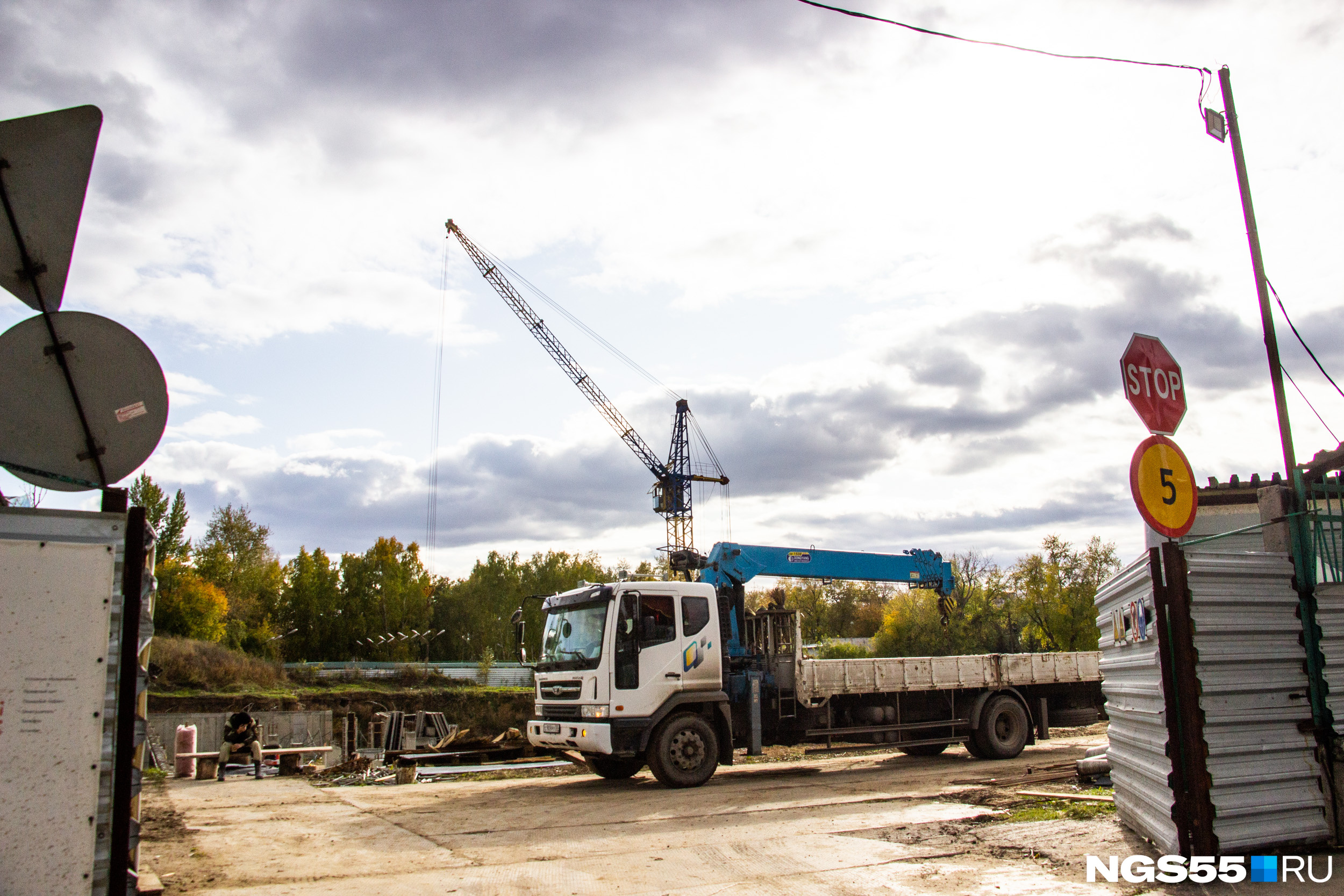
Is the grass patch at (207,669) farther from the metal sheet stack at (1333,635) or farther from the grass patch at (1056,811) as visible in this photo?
the metal sheet stack at (1333,635)

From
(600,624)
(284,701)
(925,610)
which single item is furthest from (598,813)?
(925,610)

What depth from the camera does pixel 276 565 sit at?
237ft

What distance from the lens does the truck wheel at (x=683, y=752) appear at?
12.4m

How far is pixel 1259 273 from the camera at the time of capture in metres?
9.97

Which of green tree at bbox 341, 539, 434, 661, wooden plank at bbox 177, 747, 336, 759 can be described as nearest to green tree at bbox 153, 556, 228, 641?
green tree at bbox 341, 539, 434, 661

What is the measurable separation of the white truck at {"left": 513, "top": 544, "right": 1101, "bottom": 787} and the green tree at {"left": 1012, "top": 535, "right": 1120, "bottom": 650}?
2820cm

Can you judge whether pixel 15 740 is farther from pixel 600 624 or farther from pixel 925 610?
pixel 925 610

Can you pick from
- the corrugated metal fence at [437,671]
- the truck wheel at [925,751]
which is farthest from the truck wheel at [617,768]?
the corrugated metal fence at [437,671]

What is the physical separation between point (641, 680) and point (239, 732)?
9.46 m

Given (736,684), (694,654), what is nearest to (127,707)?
(694,654)

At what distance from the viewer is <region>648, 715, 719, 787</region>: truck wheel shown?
12.4 meters

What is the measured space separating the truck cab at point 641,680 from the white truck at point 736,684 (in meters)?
0.02

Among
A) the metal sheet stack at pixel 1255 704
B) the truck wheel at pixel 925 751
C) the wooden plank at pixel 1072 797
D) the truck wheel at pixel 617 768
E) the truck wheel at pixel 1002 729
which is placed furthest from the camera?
the truck wheel at pixel 925 751

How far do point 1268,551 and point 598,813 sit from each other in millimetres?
7096
